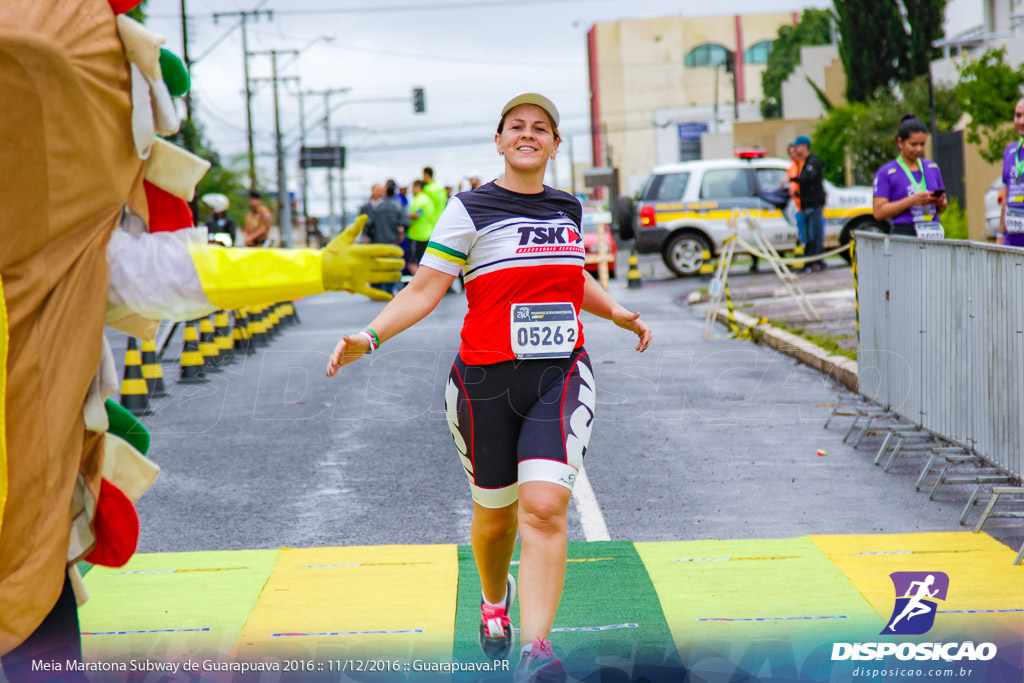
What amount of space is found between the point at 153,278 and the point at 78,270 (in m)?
0.20

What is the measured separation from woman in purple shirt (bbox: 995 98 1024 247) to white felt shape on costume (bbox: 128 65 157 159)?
6.73 meters

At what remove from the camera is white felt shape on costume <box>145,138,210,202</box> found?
3623 millimetres

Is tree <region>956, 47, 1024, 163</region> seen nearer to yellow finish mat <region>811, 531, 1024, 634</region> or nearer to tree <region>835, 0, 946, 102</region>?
yellow finish mat <region>811, 531, 1024, 634</region>

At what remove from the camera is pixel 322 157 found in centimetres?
5778

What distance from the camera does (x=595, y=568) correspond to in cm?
579

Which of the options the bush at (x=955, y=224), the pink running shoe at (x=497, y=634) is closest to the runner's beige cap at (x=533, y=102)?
the pink running shoe at (x=497, y=634)

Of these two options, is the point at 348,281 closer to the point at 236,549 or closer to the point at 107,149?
the point at 107,149

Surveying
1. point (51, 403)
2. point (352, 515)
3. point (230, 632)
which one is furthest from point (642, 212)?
point (51, 403)

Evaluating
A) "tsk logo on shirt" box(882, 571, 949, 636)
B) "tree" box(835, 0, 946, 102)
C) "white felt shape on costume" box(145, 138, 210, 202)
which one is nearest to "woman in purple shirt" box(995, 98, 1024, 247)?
"tsk logo on shirt" box(882, 571, 949, 636)

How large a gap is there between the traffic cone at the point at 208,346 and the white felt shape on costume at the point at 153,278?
34.3 ft

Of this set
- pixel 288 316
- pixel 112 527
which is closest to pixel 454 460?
pixel 112 527

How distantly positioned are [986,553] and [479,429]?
2.91 m

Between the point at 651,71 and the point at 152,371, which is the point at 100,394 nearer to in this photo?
the point at 152,371

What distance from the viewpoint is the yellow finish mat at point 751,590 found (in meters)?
4.87
